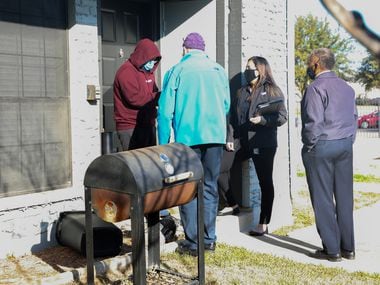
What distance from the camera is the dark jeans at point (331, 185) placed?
16.5 feet

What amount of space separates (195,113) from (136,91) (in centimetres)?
84

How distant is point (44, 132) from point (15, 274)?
4.70 feet

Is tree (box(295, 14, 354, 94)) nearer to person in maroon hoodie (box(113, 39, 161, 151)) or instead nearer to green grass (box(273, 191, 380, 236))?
green grass (box(273, 191, 380, 236))

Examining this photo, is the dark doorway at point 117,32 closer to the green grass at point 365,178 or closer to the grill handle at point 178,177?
the grill handle at point 178,177

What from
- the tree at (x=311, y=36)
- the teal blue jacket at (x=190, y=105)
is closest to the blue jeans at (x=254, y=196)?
the teal blue jacket at (x=190, y=105)

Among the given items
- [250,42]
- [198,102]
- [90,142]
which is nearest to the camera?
[198,102]

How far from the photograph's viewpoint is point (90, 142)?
18.6ft

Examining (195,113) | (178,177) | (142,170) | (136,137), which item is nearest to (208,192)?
(195,113)

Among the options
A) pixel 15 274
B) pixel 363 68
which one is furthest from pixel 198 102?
pixel 363 68

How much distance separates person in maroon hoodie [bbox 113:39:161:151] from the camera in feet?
17.7

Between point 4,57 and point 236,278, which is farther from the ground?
point 4,57

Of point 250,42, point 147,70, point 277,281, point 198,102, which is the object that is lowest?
point 277,281

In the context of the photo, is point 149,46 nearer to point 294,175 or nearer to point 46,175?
point 46,175

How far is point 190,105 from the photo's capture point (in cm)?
484
